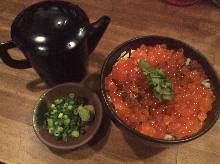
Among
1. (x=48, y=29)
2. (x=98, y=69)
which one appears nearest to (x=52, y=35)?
(x=48, y=29)

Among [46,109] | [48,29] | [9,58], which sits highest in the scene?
[48,29]

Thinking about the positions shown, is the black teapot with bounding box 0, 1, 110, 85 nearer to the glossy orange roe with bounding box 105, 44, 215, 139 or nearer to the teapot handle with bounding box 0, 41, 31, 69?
the teapot handle with bounding box 0, 41, 31, 69

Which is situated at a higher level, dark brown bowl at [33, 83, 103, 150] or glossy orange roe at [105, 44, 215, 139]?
glossy orange roe at [105, 44, 215, 139]

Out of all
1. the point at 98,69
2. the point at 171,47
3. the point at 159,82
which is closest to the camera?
the point at 159,82

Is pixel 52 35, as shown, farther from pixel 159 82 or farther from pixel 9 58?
pixel 159 82

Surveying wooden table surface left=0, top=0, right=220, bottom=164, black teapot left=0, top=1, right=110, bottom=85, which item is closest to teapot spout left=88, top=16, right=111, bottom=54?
black teapot left=0, top=1, right=110, bottom=85

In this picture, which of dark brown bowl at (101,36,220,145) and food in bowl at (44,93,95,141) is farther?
food in bowl at (44,93,95,141)
